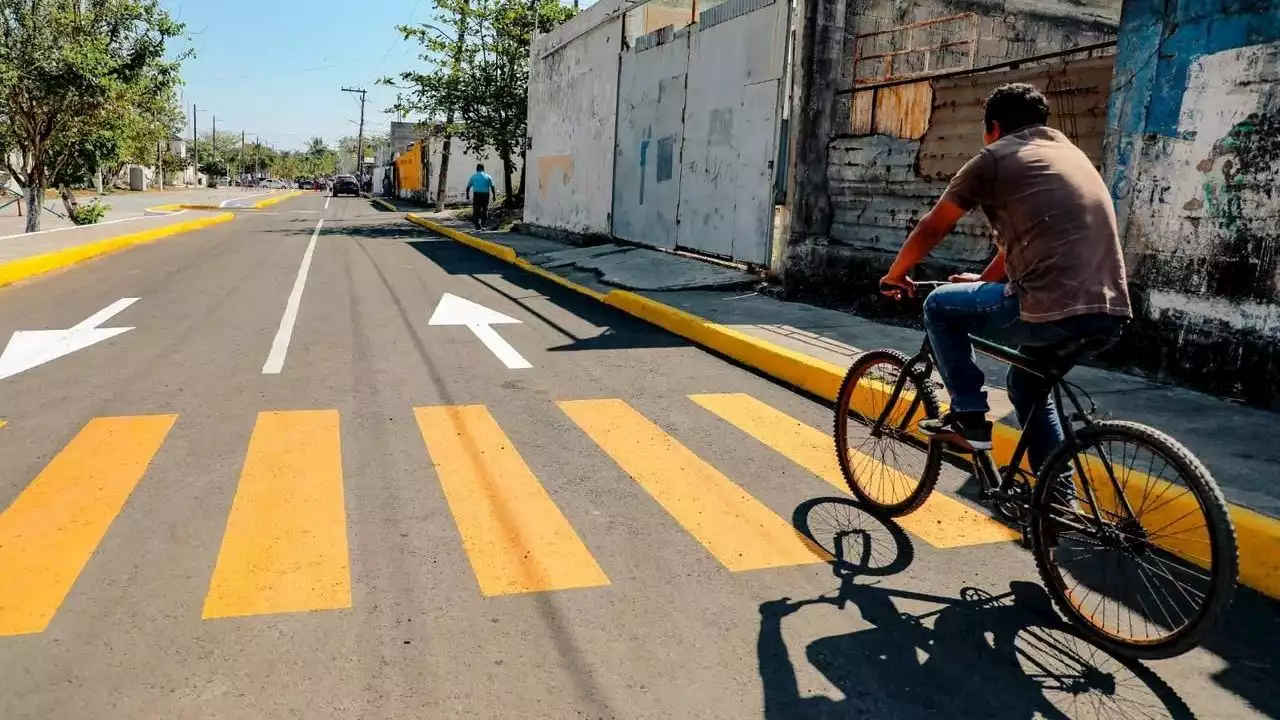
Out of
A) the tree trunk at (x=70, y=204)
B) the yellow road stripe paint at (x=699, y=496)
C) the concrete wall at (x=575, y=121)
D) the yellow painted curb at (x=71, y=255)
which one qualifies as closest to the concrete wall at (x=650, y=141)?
the concrete wall at (x=575, y=121)

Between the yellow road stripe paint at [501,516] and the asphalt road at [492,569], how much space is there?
2 cm

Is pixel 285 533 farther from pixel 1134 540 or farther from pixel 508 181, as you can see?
pixel 508 181

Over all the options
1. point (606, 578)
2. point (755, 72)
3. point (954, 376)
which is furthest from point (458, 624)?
point (755, 72)

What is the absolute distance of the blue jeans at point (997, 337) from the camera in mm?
3305

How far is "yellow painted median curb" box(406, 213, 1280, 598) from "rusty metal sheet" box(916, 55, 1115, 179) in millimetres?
2998

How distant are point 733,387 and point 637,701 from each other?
14.6 feet

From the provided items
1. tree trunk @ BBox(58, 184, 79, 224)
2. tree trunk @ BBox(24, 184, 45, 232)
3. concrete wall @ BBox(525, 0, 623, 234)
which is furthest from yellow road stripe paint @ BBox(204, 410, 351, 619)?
tree trunk @ BBox(58, 184, 79, 224)

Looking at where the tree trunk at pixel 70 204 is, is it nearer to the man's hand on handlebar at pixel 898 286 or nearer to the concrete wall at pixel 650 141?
the concrete wall at pixel 650 141

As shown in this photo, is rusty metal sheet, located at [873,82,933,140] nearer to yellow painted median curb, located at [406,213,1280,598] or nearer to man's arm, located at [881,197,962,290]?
yellow painted median curb, located at [406,213,1280,598]

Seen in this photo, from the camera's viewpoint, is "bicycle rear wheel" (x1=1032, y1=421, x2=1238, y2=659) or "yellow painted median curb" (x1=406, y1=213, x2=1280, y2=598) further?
"yellow painted median curb" (x1=406, y1=213, x2=1280, y2=598)

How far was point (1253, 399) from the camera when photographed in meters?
5.98

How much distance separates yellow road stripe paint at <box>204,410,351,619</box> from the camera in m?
3.24

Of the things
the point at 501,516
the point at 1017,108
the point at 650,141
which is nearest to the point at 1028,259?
the point at 1017,108

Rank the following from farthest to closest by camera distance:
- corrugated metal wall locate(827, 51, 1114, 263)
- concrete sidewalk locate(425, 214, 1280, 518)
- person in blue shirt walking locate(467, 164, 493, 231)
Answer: person in blue shirt walking locate(467, 164, 493, 231) < corrugated metal wall locate(827, 51, 1114, 263) < concrete sidewalk locate(425, 214, 1280, 518)
